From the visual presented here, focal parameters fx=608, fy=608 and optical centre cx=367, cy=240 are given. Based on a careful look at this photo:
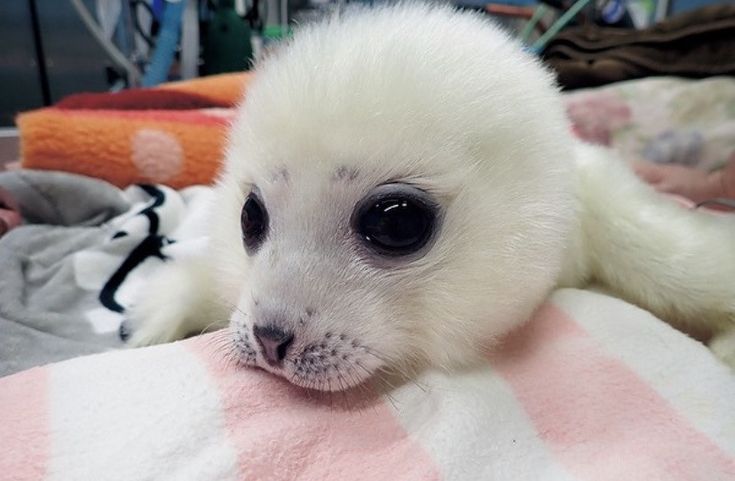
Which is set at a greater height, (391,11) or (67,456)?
(391,11)

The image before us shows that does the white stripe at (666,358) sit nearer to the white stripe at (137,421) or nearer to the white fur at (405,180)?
the white fur at (405,180)

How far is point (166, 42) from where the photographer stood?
2682mm

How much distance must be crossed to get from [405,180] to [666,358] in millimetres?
365

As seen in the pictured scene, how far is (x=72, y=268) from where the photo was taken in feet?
3.62

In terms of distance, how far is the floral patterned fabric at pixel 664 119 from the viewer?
1.76 meters

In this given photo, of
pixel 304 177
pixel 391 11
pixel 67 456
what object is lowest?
pixel 67 456

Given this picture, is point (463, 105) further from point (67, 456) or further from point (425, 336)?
point (67, 456)

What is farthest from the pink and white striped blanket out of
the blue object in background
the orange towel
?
the blue object in background

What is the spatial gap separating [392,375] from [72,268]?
72cm

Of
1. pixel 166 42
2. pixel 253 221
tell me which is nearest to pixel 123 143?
pixel 253 221

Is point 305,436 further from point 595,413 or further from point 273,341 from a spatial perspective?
point 595,413

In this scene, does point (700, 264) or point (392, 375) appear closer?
point (392, 375)

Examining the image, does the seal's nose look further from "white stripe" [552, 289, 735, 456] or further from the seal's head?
"white stripe" [552, 289, 735, 456]

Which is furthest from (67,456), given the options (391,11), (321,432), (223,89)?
(223,89)
